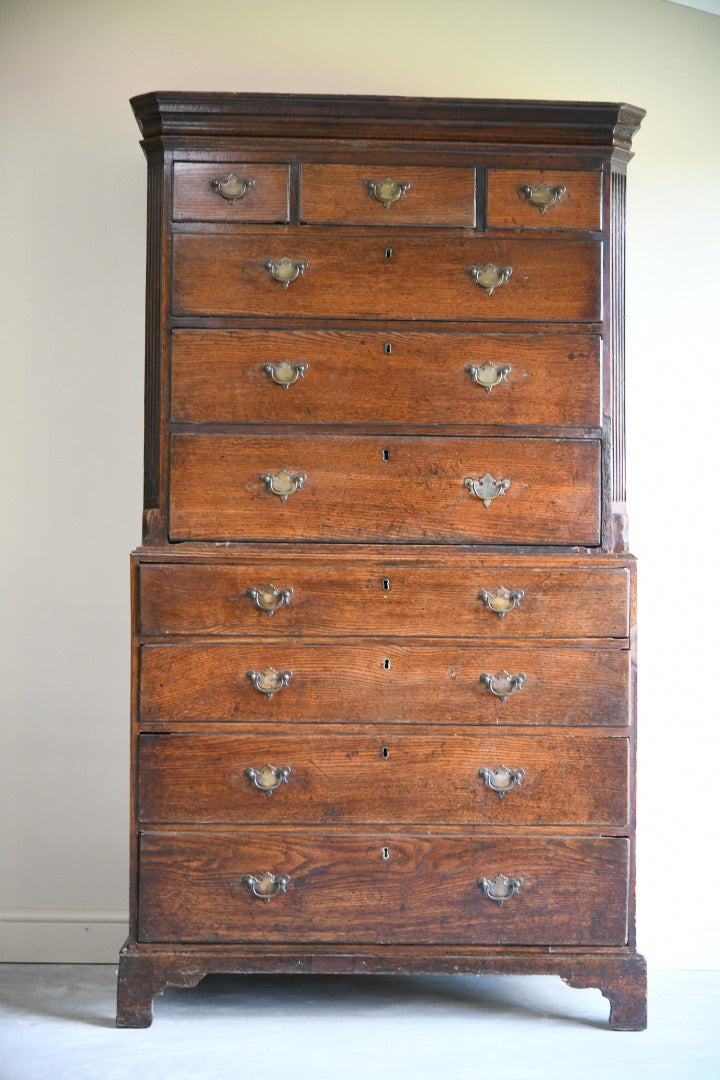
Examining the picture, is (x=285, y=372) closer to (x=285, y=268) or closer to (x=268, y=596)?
(x=285, y=268)

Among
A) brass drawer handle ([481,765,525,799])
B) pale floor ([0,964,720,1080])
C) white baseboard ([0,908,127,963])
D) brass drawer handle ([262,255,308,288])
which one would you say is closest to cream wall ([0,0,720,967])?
white baseboard ([0,908,127,963])

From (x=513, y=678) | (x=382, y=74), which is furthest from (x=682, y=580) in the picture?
(x=382, y=74)

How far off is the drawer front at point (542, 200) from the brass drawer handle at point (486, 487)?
621 mm

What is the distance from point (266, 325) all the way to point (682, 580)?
155 centimetres

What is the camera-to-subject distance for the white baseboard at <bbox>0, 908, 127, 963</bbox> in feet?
11.7

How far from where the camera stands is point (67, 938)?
11.8 feet

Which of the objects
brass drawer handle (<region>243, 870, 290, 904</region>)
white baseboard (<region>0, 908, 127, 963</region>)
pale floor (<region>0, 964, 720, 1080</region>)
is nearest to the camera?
pale floor (<region>0, 964, 720, 1080</region>)

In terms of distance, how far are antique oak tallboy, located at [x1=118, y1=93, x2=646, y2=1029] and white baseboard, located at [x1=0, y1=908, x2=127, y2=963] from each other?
2.08 feet

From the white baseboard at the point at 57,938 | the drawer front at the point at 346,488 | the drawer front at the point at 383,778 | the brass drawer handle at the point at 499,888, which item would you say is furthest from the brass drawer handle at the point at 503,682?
the white baseboard at the point at 57,938

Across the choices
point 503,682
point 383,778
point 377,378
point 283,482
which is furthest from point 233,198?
→ point 383,778

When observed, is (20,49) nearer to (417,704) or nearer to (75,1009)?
(417,704)

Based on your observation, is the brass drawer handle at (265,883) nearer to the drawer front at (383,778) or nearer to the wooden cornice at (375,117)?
the drawer front at (383,778)

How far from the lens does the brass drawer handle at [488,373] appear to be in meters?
2.96

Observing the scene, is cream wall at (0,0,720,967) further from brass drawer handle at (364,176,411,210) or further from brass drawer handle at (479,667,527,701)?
brass drawer handle at (479,667,527,701)
